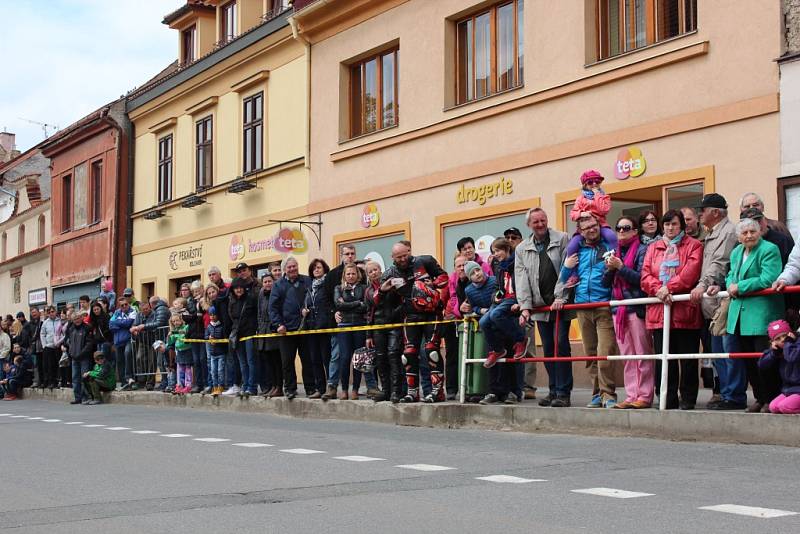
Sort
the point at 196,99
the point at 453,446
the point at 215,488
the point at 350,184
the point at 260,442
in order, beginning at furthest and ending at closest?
the point at 196,99 → the point at 350,184 → the point at 260,442 → the point at 453,446 → the point at 215,488

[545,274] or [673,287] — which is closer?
[673,287]

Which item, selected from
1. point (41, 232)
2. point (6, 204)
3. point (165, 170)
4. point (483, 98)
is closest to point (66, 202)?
point (41, 232)

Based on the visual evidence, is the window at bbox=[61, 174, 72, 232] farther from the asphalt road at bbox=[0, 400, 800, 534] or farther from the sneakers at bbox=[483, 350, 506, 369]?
the sneakers at bbox=[483, 350, 506, 369]

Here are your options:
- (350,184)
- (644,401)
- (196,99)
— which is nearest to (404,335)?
(644,401)

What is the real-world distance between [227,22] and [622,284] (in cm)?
2069

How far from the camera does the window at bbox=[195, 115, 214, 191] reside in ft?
94.3

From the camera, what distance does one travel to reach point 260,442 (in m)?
11.6

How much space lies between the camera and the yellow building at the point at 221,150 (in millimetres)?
25238

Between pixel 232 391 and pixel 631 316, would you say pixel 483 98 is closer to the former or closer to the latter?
pixel 232 391

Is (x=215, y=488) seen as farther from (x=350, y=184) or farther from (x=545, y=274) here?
(x=350, y=184)

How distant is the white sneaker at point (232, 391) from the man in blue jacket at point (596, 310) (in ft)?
24.4

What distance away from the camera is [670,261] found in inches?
422

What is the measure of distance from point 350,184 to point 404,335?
9806 mm

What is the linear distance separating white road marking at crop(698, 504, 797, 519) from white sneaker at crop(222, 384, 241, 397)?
11.8 metres
